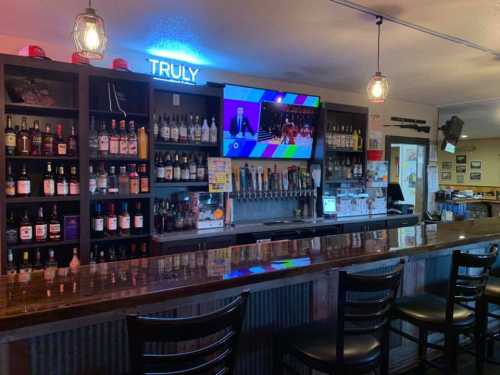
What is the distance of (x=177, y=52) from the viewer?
3715 mm

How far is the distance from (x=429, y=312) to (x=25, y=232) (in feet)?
9.42

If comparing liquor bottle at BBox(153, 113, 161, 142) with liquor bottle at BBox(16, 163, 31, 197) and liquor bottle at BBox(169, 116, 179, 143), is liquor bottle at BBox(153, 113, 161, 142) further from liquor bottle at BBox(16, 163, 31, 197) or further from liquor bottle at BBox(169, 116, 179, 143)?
liquor bottle at BBox(16, 163, 31, 197)

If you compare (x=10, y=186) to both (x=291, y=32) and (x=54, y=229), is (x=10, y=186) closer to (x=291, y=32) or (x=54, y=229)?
(x=54, y=229)

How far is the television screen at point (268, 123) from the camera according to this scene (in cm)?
427

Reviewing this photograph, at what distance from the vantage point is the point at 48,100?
3.25 m

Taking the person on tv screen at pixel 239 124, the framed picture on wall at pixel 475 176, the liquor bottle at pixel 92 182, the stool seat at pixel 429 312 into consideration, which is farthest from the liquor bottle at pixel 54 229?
the framed picture on wall at pixel 475 176

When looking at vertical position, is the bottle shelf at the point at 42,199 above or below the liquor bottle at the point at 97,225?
above

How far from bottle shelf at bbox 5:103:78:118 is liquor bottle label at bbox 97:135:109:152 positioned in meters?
0.28

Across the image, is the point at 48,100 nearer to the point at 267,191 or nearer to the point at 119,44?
the point at 119,44

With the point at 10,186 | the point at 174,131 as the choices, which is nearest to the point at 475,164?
the point at 174,131

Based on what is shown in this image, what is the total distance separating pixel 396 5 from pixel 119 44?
2347 millimetres

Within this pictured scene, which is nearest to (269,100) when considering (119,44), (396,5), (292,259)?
(119,44)

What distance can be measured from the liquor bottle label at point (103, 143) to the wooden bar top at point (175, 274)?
1.78 metres

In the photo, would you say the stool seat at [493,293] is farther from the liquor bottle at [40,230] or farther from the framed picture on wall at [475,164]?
the framed picture on wall at [475,164]
